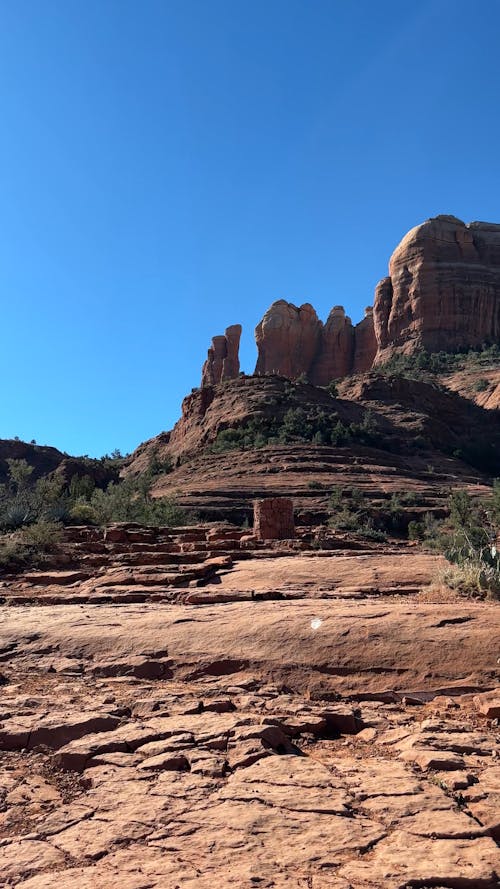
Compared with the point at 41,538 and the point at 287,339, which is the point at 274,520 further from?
the point at 287,339

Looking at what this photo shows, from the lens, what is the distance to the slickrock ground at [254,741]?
324cm

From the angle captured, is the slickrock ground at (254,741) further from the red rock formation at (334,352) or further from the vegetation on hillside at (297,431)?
the red rock formation at (334,352)

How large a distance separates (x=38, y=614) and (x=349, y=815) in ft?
23.3

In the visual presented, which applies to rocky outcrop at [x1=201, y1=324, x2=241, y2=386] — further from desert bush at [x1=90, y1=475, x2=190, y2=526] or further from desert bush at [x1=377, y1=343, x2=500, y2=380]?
desert bush at [x1=90, y1=475, x2=190, y2=526]

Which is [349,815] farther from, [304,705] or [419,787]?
[304,705]

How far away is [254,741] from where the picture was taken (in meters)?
4.75

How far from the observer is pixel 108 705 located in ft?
19.4

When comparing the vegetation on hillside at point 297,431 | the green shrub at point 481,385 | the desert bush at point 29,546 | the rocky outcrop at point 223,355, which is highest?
the rocky outcrop at point 223,355

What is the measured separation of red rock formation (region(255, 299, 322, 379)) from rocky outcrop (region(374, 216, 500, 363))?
404 inches

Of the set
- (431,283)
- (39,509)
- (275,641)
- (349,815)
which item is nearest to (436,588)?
(275,641)

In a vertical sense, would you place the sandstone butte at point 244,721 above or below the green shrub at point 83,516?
below

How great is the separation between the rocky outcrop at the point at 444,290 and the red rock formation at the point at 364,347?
177 inches

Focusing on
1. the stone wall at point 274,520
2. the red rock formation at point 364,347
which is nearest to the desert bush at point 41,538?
the stone wall at point 274,520

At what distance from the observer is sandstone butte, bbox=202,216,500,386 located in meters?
72.9
